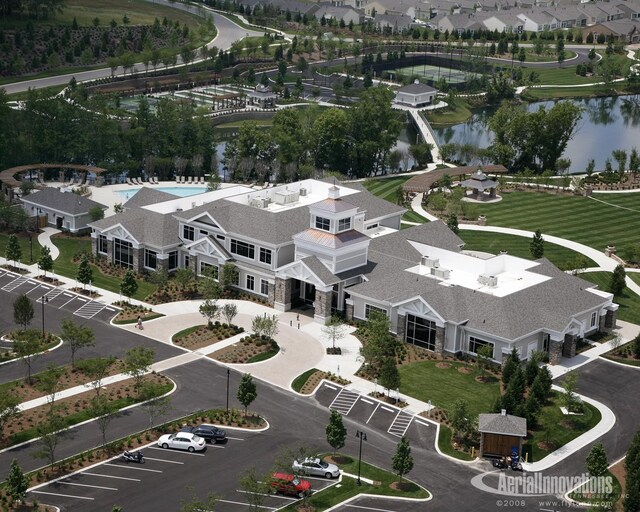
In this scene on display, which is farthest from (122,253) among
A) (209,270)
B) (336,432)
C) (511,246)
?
(336,432)

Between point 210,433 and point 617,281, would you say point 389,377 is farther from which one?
point 617,281

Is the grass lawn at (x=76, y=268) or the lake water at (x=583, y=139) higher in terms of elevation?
the lake water at (x=583, y=139)

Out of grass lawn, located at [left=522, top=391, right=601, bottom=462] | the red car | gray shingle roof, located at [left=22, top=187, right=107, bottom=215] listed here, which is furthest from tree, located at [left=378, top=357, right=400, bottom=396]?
gray shingle roof, located at [left=22, top=187, right=107, bottom=215]

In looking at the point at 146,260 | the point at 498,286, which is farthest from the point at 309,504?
the point at 146,260

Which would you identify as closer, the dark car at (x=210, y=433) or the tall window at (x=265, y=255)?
the dark car at (x=210, y=433)

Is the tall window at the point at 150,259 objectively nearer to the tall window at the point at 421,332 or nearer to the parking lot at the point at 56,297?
the parking lot at the point at 56,297

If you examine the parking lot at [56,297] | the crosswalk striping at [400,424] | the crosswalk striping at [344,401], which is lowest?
the crosswalk striping at [400,424]

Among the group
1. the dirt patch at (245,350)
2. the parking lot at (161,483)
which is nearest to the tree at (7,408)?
the parking lot at (161,483)

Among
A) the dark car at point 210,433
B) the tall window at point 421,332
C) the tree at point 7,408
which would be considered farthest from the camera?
the tall window at point 421,332

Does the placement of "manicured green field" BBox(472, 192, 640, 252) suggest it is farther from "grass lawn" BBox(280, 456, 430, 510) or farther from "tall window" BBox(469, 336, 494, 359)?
"grass lawn" BBox(280, 456, 430, 510)
